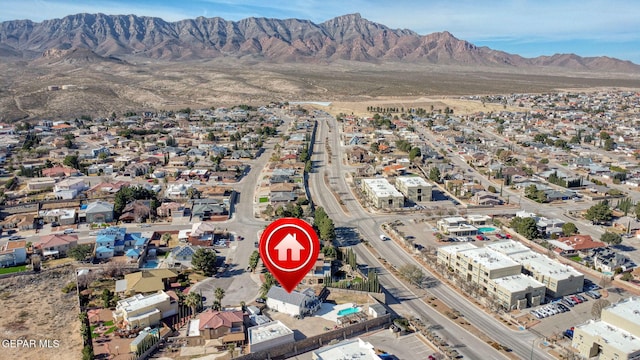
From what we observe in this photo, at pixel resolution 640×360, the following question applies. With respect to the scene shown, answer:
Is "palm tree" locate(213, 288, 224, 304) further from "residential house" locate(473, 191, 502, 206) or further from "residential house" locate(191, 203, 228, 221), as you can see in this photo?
"residential house" locate(473, 191, 502, 206)

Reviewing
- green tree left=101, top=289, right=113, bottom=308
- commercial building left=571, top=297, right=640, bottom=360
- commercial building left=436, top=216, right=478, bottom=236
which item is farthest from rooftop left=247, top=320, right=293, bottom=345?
commercial building left=436, top=216, right=478, bottom=236

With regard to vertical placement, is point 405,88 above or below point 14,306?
above

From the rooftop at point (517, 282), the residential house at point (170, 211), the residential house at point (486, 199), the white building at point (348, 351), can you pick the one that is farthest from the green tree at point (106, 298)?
the residential house at point (486, 199)

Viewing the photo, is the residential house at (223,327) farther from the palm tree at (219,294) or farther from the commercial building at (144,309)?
the commercial building at (144,309)

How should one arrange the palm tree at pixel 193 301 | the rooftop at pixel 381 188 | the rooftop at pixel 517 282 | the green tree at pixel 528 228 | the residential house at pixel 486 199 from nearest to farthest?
the palm tree at pixel 193 301 → the rooftop at pixel 517 282 → the green tree at pixel 528 228 → the rooftop at pixel 381 188 → the residential house at pixel 486 199

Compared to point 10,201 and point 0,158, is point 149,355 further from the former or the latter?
point 0,158

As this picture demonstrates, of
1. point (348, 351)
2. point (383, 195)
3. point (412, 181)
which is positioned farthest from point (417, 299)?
point (412, 181)

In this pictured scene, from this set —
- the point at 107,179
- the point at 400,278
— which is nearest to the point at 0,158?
the point at 107,179
